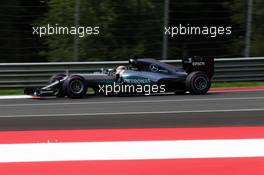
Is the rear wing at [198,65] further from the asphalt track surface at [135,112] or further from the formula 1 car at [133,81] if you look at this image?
the asphalt track surface at [135,112]

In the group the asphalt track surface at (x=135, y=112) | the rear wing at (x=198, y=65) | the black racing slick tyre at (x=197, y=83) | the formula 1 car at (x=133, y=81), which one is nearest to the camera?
the asphalt track surface at (x=135, y=112)

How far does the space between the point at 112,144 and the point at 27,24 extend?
35.7 feet

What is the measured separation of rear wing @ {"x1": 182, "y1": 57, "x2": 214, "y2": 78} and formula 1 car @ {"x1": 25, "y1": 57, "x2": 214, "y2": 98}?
14 cm

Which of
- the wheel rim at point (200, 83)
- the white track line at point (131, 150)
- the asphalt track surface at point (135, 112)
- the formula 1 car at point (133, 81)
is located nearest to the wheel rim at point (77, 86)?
the formula 1 car at point (133, 81)

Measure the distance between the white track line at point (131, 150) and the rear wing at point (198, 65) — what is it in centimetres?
751

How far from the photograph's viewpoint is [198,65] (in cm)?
1541

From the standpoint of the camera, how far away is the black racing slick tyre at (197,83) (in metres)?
14.9

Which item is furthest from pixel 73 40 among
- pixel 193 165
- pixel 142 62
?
pixel 193 165

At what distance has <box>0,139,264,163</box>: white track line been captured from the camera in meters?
6.97

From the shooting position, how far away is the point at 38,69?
56.3ft

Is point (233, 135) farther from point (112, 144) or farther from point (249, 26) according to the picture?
point (249, 26)

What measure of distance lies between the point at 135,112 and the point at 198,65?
14.9 feet

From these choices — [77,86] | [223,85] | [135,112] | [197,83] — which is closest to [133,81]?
[77,86]

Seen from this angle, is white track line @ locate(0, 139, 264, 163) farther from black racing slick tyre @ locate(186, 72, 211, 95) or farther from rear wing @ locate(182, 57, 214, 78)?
rear wing @ locate(182, 57, 214, 78)
